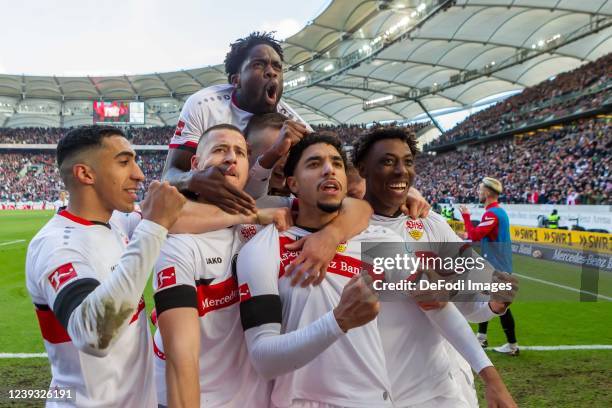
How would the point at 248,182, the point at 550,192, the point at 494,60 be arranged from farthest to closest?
the point at 494,60
the point at 550,192
the point at 248,182

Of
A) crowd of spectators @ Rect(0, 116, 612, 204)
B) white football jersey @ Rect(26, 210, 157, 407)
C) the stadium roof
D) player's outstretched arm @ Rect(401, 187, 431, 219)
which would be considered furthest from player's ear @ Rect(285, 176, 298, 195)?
the stadium roof

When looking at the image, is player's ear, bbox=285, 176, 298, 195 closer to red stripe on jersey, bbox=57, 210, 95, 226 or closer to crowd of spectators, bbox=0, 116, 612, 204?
red stripe on jersey, bbox=57, 210, 95, 226

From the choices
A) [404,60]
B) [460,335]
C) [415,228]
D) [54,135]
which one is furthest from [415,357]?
[54,135]

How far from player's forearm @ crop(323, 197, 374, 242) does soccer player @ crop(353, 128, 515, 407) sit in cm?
26

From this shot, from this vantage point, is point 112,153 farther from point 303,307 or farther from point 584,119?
point 584,119

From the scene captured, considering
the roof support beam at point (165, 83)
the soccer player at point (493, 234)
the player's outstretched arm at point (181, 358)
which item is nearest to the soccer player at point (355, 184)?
the player's outstretched arm at point (181, 358)

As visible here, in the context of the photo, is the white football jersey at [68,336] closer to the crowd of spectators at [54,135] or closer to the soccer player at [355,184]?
the soccer player at [355,184]

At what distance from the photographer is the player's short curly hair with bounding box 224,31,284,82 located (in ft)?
11.3

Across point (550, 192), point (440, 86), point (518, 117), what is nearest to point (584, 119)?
point (518, 117)

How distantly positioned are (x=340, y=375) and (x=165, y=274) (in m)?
0.89

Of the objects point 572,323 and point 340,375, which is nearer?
point 340,375

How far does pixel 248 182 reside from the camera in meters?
2.80

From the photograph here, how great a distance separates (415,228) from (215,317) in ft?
4.32

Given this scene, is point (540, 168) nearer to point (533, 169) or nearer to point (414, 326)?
point (533, 169)
